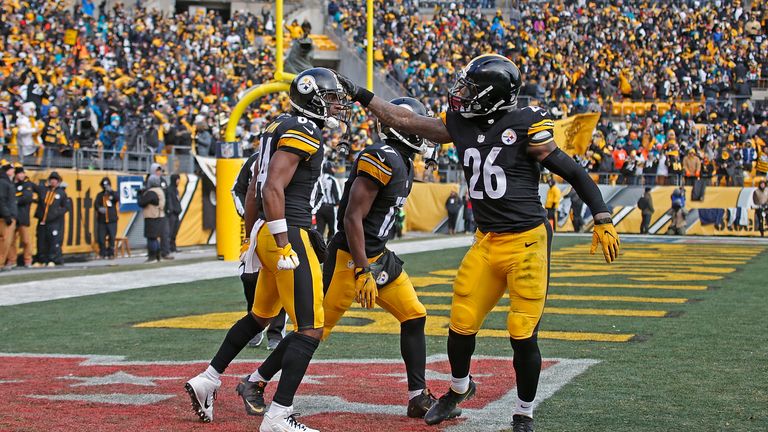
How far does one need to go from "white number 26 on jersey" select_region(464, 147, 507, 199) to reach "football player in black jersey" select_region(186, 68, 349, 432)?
777mm

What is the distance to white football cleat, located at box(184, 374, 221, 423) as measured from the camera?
17.1 ft

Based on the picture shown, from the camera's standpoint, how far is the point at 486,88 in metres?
5.09

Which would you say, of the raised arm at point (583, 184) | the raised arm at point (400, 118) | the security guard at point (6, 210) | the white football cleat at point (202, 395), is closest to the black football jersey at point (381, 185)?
the raised arm at point (400, 118)

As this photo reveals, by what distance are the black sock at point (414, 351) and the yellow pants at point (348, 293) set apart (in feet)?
0.17

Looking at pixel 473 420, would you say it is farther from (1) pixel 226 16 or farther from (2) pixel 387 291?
(1) pixel 226 16

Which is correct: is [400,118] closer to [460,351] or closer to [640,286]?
[460,351]

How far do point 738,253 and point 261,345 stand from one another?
45.3 feet

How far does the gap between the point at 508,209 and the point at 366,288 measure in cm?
92

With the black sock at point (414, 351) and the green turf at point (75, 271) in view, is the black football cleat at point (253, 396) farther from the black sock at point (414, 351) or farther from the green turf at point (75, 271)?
the green turf at point (75, 271)

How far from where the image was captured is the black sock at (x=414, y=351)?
553cm

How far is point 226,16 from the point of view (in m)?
37.7

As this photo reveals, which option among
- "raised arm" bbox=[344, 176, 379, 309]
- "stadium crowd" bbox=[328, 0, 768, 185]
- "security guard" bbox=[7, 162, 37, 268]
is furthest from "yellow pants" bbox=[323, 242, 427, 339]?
"stadium crowd" bbox=[328, 0, 768, 185]

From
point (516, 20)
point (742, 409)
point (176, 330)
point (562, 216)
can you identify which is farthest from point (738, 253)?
point (516, 20)

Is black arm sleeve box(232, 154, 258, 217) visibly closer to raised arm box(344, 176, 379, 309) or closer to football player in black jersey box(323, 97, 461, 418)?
football player in black jersey box(323, 97, 461, 418)
